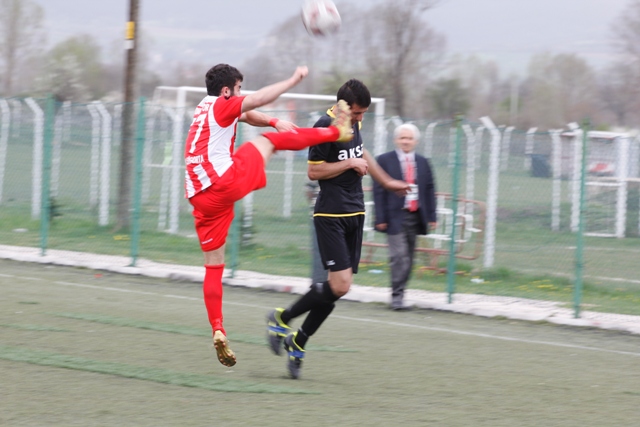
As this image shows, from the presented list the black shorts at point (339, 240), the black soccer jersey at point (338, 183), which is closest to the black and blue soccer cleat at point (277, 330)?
the black shorts at point (339, 240)

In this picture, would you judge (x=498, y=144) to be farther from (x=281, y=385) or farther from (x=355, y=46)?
(x=355, y=46)

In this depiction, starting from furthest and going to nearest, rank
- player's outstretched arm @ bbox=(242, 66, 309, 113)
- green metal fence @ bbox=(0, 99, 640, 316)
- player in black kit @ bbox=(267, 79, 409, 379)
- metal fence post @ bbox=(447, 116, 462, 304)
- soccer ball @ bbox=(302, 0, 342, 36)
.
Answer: green metal fence @ bbox=(0, 99, 640, 316) < metal fence post @ bbox=(447, 116, 462, 304) < soccer ball @ bbox=(302, 0, 342, 36) < player in black kit @ bbox=(267, 79, 409, 379) < player's outstretched arm @ bbox=(242, 66, 309, 113)

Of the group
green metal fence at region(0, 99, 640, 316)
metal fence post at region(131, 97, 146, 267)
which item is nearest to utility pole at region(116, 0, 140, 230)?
green metal fence at region(0, 99, 640, 316)

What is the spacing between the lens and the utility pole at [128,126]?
54.3ft

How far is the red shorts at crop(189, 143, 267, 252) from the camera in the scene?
22.2 ft

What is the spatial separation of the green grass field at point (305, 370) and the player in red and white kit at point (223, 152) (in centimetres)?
67

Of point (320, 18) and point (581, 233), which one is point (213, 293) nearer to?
point (320, 18)

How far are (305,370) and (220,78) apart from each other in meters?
2.24

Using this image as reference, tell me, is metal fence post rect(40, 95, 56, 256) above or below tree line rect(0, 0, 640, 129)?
below

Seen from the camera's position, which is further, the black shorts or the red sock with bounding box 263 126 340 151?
the black shorts

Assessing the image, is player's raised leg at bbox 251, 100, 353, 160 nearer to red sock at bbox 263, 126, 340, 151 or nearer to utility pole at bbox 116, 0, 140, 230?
red sock at bbox 263, 126, 340, 151

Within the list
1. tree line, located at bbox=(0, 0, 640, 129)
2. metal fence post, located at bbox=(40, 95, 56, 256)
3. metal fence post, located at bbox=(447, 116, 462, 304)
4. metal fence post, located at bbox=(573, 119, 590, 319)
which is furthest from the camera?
tree line, located at bbox=(0, 0, 640, 129)

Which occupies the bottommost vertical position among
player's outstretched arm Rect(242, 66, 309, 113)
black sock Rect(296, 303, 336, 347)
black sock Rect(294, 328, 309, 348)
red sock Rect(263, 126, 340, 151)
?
black sock Rect(294, 328, 309, 348)

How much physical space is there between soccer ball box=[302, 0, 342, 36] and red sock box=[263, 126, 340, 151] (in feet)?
3.97
